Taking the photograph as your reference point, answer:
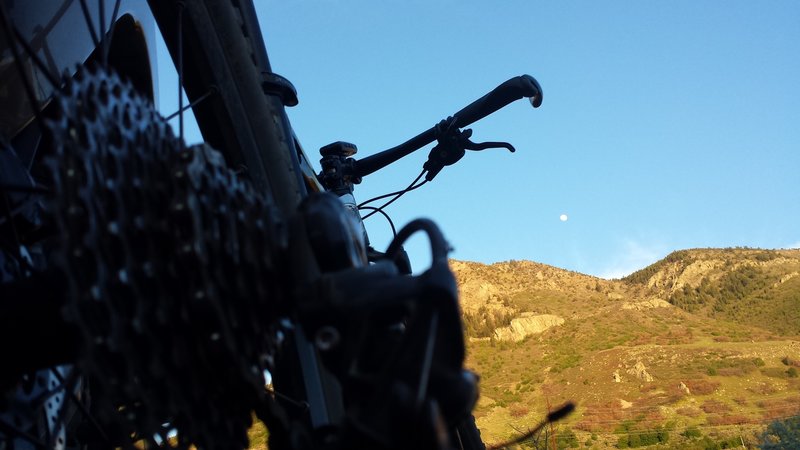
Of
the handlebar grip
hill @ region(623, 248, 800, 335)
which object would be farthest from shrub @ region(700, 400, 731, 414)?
the handlebar grip

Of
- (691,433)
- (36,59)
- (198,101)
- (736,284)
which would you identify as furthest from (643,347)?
(36,59)

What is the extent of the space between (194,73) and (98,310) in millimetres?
1842

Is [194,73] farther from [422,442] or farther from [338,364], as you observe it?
[422,442]

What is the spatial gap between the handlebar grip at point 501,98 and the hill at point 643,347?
4597 cm

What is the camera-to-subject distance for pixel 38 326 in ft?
4.56

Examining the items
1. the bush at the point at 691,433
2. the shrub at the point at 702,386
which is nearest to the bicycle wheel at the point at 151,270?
the bush at the point at 691,433

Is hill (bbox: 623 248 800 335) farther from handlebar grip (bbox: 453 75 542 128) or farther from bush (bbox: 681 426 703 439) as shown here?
handlebar grip (bbox: 453 75 542 128)

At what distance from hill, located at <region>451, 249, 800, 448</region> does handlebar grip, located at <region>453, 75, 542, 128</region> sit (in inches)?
1810

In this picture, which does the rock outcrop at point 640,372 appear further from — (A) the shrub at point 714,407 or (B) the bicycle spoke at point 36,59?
(B) the bicycle spoke at point 36,59

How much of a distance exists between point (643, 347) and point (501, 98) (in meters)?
77.1

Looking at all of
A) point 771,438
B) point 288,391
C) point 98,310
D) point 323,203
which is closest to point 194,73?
point 288,391

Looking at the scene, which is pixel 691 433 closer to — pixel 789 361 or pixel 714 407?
pixel 714 407

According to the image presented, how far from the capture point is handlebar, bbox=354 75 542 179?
11.5ft

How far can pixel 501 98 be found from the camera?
3.68m
